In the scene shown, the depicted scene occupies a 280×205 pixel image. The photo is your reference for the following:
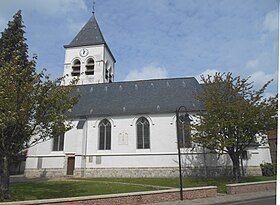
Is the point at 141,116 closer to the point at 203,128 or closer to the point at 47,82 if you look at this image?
the point at 203,128

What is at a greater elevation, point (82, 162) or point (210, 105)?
point (210, 105)

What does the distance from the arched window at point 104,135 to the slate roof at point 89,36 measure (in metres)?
14.8

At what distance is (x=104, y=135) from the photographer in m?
23.8

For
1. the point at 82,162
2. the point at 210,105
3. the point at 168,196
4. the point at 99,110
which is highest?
the point at 99,110

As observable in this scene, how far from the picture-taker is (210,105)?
16.2 metres

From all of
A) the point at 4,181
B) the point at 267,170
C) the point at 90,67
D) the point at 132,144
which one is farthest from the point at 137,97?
the point at 4,181

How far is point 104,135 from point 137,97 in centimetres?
562

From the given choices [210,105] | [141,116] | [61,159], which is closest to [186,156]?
[141,116]

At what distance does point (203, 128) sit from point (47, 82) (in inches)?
425

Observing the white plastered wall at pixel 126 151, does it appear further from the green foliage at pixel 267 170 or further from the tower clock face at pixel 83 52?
the tower clock face at pixel 83 52

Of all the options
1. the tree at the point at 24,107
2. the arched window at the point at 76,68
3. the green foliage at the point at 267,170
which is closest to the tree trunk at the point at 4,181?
the tree at the point at 24,107

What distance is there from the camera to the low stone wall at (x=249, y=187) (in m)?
13.1

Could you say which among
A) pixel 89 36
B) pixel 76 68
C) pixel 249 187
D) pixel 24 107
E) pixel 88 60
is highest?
pixel 89 36

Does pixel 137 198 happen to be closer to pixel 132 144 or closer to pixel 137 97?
pixel 132 144
